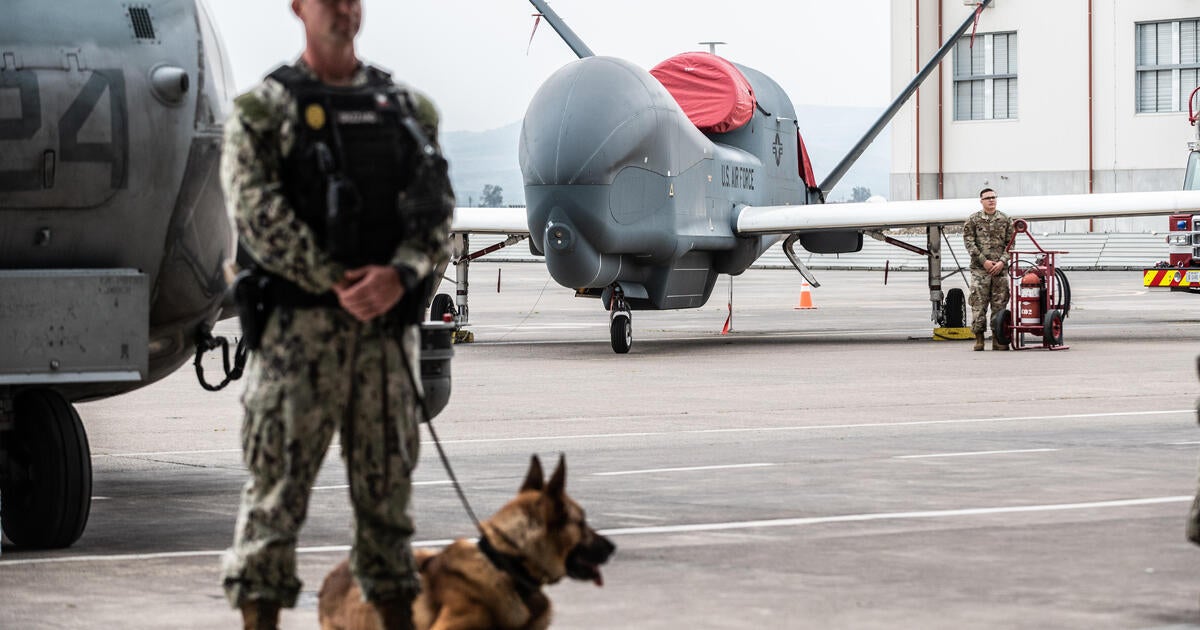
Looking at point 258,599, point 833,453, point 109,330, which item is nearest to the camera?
point 258,599

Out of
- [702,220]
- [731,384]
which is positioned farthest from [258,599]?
[702,220]

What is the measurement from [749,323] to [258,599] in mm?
24462

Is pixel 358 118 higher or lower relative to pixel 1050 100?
lower

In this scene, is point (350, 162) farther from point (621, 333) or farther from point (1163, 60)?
point (1163, 60)

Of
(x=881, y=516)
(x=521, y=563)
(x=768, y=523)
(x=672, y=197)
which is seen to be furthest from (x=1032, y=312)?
(x=521, y=563)

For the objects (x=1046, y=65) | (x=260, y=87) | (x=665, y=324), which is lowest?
(x=665, y=324)

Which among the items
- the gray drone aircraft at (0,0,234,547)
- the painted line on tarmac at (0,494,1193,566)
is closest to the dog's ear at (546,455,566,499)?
the painted line on tarmac at (0,494,1193,566)

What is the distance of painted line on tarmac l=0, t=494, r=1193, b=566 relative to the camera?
7.99 metres

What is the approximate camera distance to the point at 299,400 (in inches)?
197

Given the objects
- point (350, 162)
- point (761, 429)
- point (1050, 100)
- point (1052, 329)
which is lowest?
point (761, 429)

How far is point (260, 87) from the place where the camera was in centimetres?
513

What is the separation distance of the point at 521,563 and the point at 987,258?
1798 centimetres

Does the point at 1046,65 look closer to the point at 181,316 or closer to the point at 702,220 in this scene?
the point at 702,220

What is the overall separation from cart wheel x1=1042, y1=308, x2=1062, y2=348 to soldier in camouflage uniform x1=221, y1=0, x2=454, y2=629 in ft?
55.7
